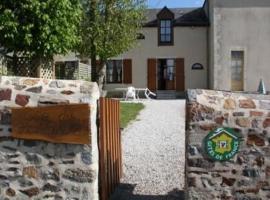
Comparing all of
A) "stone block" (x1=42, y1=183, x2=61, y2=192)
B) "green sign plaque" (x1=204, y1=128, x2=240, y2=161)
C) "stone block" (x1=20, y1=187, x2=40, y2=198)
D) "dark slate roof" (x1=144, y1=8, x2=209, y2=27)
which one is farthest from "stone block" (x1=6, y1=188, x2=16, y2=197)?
"dark slate roof" (x1=144, y1=8, x2=209, y2=27)

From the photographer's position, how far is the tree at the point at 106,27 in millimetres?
21500

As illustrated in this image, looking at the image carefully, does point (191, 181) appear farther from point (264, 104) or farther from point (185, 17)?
point (185, 17)

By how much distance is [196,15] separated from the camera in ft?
117

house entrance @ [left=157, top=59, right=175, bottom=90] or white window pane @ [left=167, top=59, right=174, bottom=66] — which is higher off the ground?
white window pane @ [left=167, top=59, right=174, bottom=66]

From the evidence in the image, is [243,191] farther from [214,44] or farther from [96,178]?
[214,44]

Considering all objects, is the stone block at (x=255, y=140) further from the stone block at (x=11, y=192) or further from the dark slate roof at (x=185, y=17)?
the dark slate roof at (x=185, y=17)

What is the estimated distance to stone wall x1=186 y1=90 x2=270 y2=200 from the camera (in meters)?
6.44

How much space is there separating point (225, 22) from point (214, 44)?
1414 millimetres

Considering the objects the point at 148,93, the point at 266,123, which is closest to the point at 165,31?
the point at 148,93

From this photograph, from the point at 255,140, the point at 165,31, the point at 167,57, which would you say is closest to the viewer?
→ the point at 255,140

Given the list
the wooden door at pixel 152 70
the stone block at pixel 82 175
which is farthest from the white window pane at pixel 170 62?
the stone block at pixel 82 175

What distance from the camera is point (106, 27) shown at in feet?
71.1

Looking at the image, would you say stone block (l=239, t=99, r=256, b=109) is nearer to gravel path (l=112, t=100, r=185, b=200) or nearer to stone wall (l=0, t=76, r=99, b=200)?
stone wall (l=0, t=76, r=99, b=200)

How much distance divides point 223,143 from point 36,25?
293 inches
